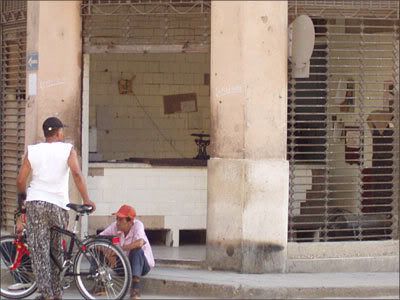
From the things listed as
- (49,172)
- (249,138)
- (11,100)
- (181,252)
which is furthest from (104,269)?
(11,100)

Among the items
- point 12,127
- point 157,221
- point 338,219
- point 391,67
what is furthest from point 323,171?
point 12,127

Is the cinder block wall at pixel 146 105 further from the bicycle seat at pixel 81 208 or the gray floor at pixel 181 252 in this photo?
the bicycle seat at pixel 81 208

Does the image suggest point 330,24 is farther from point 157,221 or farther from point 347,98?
point 157,221

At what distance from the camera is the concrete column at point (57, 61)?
410 inches

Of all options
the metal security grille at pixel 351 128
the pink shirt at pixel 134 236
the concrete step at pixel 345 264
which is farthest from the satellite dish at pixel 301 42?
the pink shirt at pixel 134 236

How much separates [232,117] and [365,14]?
2.04 m

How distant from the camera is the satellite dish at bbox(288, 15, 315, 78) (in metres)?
10.1

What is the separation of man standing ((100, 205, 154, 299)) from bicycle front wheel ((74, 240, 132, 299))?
421 millimetres

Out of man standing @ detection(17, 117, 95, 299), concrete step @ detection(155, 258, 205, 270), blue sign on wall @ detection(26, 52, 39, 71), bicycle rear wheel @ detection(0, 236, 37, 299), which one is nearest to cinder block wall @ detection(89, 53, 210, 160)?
blue sign on wall @ detection(26, 52, 39, 71)

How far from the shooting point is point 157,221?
38.2 feet

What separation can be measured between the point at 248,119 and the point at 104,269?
7.29 ft

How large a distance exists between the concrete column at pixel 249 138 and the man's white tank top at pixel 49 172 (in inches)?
75.3

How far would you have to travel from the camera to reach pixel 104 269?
886 cm

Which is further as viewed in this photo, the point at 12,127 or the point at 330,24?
the point at 12,127
